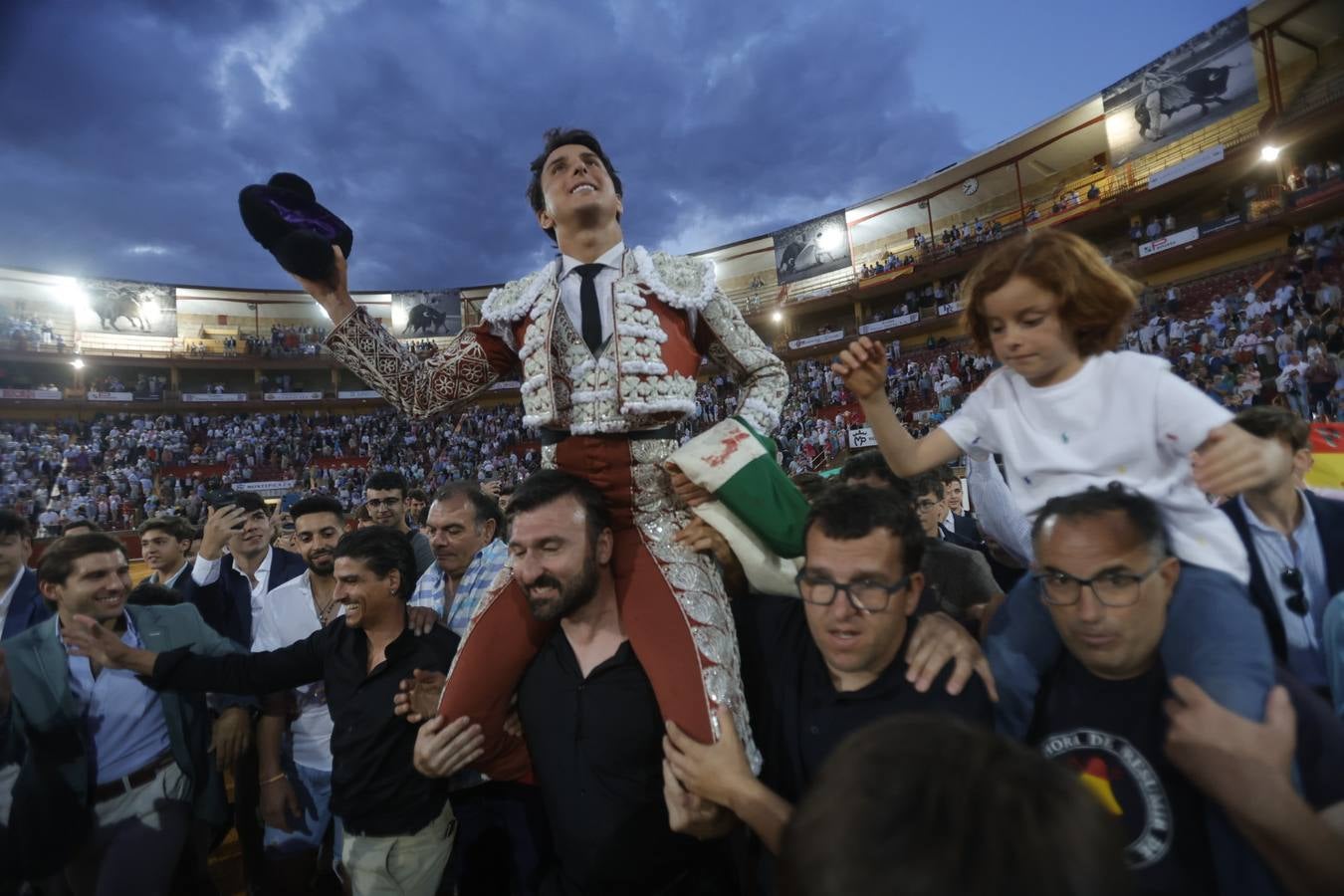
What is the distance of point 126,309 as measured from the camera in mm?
28703

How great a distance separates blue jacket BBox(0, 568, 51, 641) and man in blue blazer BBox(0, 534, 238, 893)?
0.95 m

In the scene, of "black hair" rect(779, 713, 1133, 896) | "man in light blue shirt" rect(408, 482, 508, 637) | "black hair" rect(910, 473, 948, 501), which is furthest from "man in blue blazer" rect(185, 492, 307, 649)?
"black hair" rect(779, 713, 1133, 896)

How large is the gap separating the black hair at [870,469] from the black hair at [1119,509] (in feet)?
5.29

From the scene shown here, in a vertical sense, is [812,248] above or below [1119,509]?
above

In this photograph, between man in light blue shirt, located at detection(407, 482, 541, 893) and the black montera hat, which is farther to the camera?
man in light blue shirt, located at detection(407, 482, 541, 893)

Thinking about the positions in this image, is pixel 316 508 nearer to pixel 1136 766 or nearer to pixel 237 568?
pixel 237 568

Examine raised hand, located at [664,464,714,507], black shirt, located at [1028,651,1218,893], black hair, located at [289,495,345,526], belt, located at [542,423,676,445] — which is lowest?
black shirt, located at [1028,651,1218,893]

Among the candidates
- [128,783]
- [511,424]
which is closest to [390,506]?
[128,783]

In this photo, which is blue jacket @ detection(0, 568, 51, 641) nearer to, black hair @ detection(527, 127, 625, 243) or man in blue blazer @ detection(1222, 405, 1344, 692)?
black hair @ detection(527, 127, 625, 243)

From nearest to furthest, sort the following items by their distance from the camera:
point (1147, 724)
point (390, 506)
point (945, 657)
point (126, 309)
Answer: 1. point (1147, 724)
2. point (945, 657)
3. point (390, 506)
4. point (126, 309)

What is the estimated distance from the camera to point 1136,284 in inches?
66.0

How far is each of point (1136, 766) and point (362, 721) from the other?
2.40 m

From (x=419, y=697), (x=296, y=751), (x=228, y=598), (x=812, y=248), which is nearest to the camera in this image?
(x=419, y=697)

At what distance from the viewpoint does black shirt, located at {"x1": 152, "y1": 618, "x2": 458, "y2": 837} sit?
2367 millimetres
